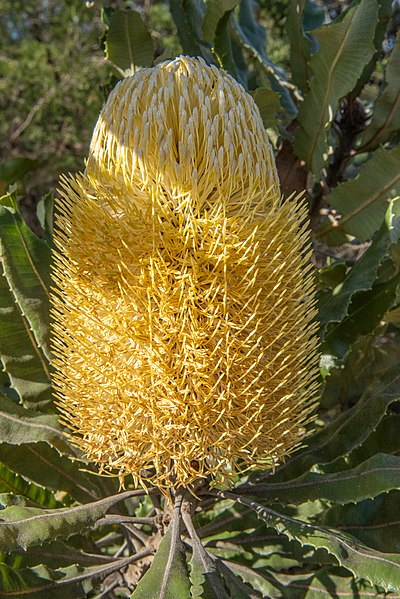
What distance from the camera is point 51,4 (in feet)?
25.0

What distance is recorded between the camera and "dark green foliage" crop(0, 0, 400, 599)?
1523mm

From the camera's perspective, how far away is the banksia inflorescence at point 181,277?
131 centimetres

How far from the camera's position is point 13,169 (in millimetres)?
2396

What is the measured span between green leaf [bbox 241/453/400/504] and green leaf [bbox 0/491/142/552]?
1.53ft

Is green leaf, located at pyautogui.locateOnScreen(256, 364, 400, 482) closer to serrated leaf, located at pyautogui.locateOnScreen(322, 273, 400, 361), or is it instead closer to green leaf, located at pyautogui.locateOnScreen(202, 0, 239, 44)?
serrated leaf, located at pyautogui.locateOnScreen(322, 273, 400, 361)

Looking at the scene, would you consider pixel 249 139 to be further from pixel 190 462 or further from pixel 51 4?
pixel 51 4

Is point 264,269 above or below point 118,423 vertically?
above

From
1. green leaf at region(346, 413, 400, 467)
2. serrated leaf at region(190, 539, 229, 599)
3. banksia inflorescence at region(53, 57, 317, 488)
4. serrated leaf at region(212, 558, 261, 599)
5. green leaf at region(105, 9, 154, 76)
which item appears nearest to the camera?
banksia inflorescence at region(53, 57, 317, 488)

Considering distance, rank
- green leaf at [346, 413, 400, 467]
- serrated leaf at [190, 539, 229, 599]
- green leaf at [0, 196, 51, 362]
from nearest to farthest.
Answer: serrated leaf at [190, 539, 229, 599] → green leaf at [0, 196, 51, 362] → green leaf at [346, 413, 400, 467]

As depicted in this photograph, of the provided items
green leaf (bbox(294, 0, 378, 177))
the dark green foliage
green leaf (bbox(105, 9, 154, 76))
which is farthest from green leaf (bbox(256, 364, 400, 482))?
green leaf (bbox(105, 9, 154, 76))

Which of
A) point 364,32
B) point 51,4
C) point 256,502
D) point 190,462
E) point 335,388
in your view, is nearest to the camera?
point 190,462

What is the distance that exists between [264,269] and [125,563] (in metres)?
0.98

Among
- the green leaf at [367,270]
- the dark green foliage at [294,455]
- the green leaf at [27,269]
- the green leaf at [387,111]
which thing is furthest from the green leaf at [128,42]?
the green leaf at [367,270]

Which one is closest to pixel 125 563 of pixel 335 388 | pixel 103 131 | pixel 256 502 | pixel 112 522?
pixel 112 522
